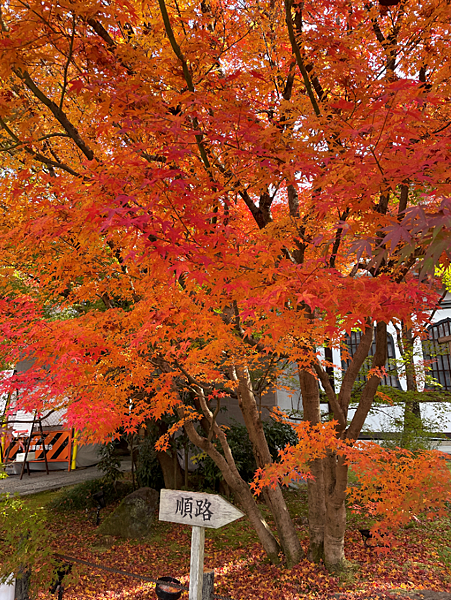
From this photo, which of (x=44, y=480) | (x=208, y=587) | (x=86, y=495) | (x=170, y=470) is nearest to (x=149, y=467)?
(x=170, y=470)

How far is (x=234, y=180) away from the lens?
3.82 meters

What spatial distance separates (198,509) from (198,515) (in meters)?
0.05

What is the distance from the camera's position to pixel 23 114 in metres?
4.22

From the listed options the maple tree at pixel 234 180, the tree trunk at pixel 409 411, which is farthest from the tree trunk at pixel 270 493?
the tree trunk at pixel 409 411

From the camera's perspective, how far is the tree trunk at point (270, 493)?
547cm

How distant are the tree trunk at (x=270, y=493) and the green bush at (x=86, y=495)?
548cm

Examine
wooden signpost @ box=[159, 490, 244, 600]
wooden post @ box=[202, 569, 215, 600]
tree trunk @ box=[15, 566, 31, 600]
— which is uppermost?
wooden signpost @ box=[159, 490, 244, 600]

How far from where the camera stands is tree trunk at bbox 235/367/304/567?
547 centimetres

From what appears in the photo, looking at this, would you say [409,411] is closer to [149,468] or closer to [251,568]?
[251,568]

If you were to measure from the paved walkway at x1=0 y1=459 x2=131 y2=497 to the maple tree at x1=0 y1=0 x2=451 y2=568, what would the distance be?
7.18 metres

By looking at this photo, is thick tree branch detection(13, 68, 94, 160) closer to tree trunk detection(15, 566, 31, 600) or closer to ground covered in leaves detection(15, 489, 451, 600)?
tree trunk detection(15, 566, 31, 600)

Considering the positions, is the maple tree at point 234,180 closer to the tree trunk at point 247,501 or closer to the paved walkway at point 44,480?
the tree trunk at point 247,501

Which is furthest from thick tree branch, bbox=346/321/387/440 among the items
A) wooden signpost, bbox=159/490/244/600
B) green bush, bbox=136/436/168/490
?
green bush, bbox=136/436/168/490

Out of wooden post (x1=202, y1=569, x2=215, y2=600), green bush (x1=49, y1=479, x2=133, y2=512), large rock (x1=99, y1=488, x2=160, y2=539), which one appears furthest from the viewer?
green bush (x1=49, y1=479, x2=133, y2=512)
